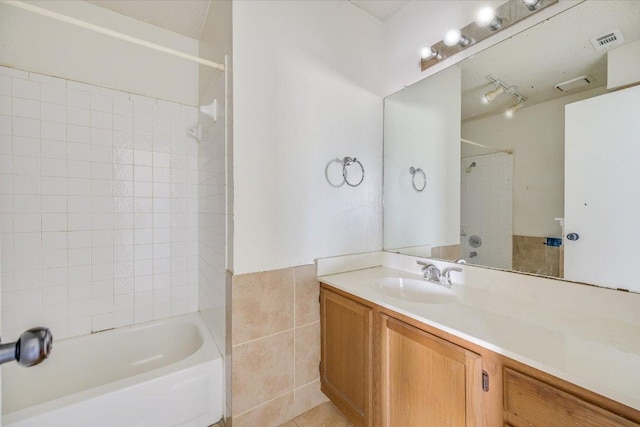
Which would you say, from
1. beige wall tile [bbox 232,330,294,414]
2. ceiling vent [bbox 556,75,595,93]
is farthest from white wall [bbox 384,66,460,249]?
beige wall tile [bbox 232,330,294,414]

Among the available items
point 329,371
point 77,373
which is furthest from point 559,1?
point 77,373

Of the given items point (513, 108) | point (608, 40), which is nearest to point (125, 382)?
point (513, 108)

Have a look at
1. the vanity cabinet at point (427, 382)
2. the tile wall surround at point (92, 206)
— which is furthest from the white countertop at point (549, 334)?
the tile wall surround at point (92, 206)

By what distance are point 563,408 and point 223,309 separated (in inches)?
55.0

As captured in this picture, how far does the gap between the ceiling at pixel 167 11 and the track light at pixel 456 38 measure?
148cm

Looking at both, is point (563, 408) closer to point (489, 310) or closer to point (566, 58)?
point (489, 310)

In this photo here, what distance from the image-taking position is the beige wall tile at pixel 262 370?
131cm

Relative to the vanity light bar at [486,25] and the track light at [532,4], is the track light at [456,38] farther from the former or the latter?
the track light at [532,4]

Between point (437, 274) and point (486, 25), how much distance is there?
1.30 meters

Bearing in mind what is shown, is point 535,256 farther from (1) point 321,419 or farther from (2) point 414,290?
(1) point 321,419

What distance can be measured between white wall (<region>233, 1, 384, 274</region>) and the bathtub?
A: 2.20 feet

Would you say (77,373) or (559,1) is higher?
(559,1)

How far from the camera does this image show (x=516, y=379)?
2.48ft

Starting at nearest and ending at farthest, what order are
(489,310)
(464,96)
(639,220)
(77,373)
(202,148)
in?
1. (639,220)
2. (489,310)
3. (464,96)
4. (77,373)
5. (202,148)
